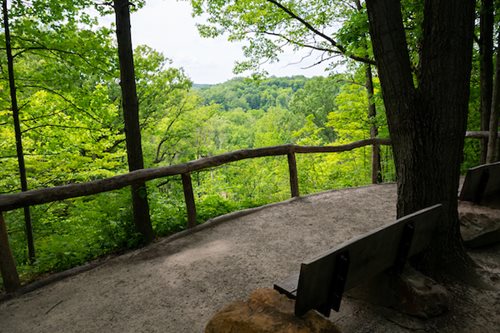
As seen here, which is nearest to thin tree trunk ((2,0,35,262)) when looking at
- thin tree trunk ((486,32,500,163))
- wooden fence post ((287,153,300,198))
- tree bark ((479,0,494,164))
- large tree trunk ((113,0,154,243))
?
large tree trunk ((113,0,154,243))

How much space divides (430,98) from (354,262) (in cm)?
170

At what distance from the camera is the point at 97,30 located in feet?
19.7

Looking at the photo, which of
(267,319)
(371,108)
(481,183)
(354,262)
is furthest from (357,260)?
(371,108)

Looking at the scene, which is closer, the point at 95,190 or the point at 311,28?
the point at 95,190

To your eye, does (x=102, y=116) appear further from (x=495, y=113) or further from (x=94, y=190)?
(x=495, y=113)

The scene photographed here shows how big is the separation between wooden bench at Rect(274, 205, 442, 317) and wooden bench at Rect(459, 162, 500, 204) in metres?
1.72

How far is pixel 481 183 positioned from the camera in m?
3.91

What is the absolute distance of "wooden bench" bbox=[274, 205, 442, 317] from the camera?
1.87m

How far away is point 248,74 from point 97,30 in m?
6.28

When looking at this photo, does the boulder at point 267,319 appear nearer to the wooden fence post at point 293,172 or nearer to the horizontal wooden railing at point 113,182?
the horizontal wooden railing at point 113,182

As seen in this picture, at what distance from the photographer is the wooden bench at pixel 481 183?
12.6 ft

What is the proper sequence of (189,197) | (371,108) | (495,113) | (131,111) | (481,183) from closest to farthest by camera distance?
(481,183) → (131,111) → (189,197) → (495,113) → (371,108)

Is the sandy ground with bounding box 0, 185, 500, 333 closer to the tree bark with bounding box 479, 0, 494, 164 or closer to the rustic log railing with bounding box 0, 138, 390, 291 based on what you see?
the rustic log railing with bounding box 0, 138, 390, 291

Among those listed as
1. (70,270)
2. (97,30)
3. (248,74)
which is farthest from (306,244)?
(248,74)
